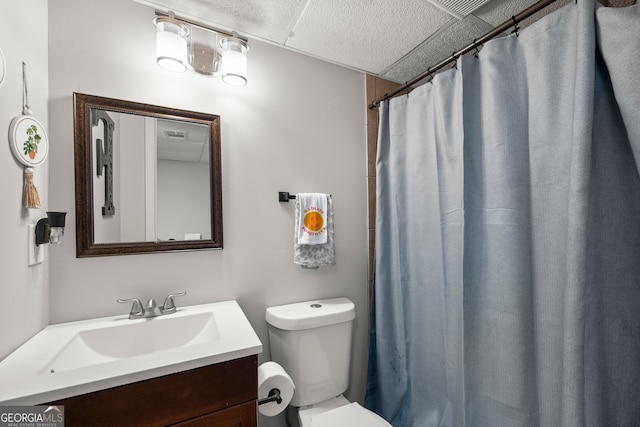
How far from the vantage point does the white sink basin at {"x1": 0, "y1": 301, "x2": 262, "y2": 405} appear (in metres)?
0.64

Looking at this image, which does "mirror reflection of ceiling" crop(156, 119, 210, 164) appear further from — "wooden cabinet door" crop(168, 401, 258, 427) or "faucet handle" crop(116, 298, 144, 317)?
"wooden cabinet door" crop(168, 401, 258, 427)

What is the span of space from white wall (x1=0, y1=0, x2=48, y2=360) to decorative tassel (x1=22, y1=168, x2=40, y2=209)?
0.04 ft

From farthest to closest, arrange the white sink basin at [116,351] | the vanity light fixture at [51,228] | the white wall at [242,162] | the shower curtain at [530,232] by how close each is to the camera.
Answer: the white wall at [242,162] < the vanity light fixture at [51,228] < the shower curtain at [530,232] < the white sink basin at [116,351]

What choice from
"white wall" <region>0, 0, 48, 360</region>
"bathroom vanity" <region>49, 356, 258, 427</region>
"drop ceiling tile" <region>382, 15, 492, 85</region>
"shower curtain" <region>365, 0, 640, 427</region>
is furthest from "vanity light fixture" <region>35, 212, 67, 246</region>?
"drop ceiling tile" <region>382, 15, 492, 85</region>

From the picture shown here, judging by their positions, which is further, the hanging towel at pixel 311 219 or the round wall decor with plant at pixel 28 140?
the hanging towel at pixel 311 219

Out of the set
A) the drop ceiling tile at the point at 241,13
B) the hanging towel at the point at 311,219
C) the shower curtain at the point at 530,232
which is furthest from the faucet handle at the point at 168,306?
the drop ceiling tile at the point at 241,13

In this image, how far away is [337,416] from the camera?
1.18 meters

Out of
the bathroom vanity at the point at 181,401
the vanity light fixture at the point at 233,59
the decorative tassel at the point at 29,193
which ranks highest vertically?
the vanity light fixture at the point at 233,59

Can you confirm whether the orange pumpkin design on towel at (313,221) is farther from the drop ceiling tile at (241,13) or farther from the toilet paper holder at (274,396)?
the drop ceiling tile at (241,13)

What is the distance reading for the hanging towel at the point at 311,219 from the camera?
4.62 ft

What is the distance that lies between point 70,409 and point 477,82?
167cm

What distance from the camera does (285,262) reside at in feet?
4.68

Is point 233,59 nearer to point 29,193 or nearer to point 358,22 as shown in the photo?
point 358,22

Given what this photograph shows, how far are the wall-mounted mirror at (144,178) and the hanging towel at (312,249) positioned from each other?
0.39 m
